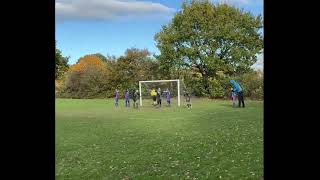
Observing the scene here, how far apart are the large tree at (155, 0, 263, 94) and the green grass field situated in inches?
35.1

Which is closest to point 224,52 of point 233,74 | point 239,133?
point 233,74

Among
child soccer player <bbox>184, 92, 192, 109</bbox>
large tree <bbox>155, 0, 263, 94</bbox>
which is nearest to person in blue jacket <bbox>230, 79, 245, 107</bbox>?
large tree <bbox>155, 0, 263, 94</bbox>

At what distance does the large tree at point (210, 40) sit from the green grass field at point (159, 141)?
0.89 meters

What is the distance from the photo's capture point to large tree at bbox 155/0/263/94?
9.56m

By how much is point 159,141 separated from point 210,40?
162 inches

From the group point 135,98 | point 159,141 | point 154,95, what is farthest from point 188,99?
point 159,141

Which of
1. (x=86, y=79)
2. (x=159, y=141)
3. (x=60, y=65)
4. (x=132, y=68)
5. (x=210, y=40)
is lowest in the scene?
(x=159, y=141)

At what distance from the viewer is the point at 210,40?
32.6 feet

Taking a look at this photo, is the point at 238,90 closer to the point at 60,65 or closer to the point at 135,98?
the point at 135,98

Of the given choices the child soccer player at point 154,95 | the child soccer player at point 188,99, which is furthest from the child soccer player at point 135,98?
the child soccer player at point 188,99

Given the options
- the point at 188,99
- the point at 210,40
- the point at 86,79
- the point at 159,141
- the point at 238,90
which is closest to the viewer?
the point at 159,141

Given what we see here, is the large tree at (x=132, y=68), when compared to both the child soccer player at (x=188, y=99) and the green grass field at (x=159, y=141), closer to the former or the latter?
the green grass field at (x=159, y=141)
